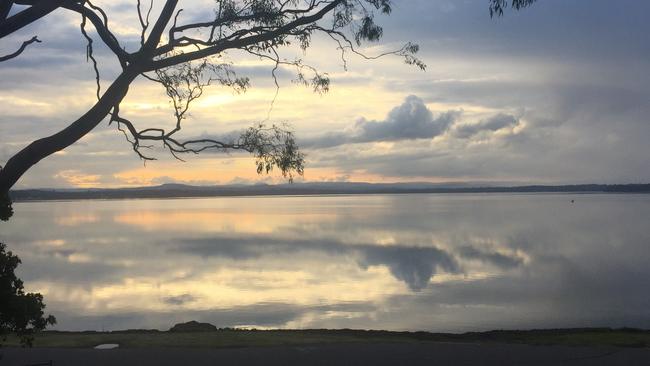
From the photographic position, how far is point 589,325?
16062mm

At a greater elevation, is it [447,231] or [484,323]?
[447,231]

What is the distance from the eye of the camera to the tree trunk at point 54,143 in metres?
5.82

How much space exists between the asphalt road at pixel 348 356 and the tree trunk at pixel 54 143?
136 inches

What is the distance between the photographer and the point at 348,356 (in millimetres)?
8906

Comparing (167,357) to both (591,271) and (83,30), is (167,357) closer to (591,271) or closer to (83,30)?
(83,30)

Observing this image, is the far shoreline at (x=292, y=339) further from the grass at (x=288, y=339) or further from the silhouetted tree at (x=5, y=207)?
the silhouetted tree at (x=5, y=207)

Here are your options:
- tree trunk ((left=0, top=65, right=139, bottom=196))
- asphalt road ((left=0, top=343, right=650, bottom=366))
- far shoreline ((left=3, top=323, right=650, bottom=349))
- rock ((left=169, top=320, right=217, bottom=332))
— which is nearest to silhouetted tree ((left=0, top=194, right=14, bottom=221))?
tree trunk ((left=0, top=65, right=139, bottom=196))

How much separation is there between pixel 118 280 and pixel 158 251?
12098 millimetres

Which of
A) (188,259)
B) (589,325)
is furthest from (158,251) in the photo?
(589,325)

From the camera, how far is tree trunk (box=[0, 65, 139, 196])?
229 inches

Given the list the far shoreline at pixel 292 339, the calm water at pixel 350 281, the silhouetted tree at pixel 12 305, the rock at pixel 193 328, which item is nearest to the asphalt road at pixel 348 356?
the far shoreline at pixel 292 339

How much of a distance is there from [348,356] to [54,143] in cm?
486

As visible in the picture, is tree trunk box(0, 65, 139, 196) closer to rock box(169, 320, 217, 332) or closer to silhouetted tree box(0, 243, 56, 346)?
silhouetted tree box(0, 243, 56, 346)

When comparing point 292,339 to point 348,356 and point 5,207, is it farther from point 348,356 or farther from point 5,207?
point 5,207
